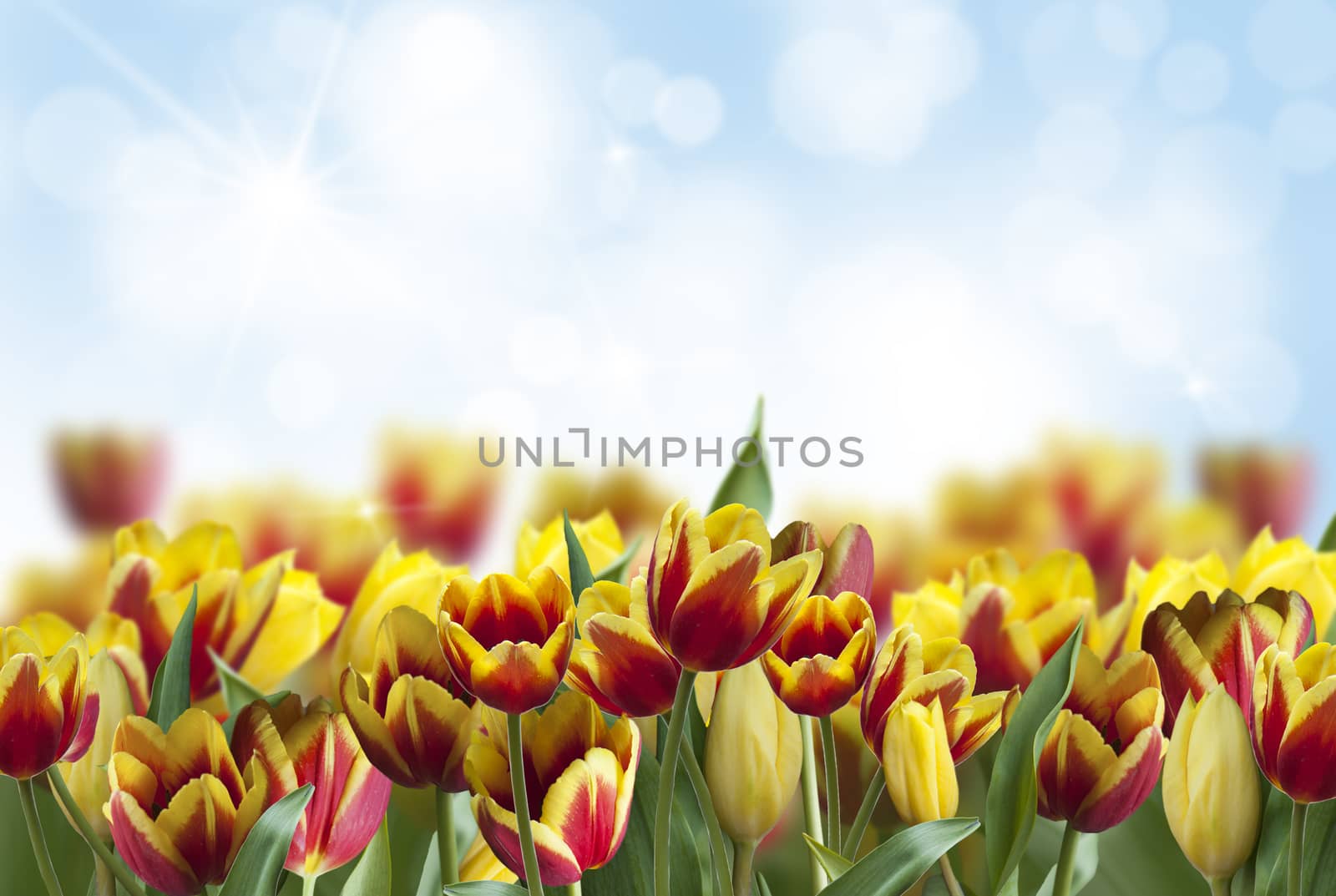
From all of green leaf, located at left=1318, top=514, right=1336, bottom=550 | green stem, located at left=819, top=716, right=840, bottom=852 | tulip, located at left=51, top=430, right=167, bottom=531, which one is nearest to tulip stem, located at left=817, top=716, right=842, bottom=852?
green stem, located at left=819, top=716, right=840, bottom=852

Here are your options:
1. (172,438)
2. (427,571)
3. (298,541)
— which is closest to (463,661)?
(427,571)

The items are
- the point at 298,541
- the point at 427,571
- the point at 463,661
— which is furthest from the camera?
the point at 298,541

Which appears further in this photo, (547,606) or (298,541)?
(298,541)

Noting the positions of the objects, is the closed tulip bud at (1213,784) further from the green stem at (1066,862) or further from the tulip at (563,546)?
the tulip at (563,546)

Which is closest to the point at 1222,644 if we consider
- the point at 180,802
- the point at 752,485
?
the point at 752,485

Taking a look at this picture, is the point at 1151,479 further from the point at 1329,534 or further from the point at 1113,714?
the point at 1113,714

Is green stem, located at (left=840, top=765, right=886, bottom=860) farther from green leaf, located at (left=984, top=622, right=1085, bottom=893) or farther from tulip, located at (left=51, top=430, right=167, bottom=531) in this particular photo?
tulip, located at (left=51, top=430, right=167, bottom=531)

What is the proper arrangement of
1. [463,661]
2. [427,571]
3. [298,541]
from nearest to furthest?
1. [463,661]
2. [427,571]
3. [298,541]
